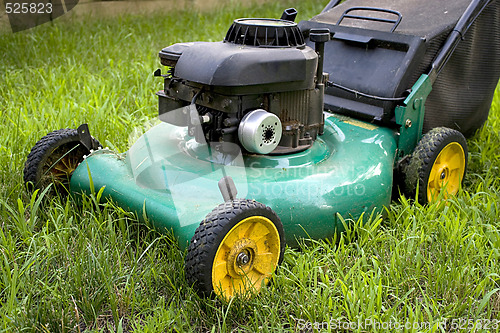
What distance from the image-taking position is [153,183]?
2.11 m

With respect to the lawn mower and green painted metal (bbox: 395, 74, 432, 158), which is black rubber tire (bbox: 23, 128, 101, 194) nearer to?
the lawn mower

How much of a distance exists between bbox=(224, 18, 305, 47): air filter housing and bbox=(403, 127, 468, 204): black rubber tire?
709 millimetres

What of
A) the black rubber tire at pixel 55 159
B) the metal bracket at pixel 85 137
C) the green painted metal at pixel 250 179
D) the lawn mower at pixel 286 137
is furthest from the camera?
the metal bracket at pixel 85 137

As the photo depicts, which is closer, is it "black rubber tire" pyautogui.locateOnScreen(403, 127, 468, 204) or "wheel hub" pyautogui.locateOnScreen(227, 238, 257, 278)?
"wheel hub" pyautogui.locateOnScreen(227, 238, 257, 278)

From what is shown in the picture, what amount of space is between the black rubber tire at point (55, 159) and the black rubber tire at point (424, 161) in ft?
4.45


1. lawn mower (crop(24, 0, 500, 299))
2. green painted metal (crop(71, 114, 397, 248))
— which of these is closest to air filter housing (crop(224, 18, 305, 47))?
lawn mower (crop(24, 0, 500, 299))

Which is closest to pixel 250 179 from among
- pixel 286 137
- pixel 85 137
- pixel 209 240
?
pixel 286 137

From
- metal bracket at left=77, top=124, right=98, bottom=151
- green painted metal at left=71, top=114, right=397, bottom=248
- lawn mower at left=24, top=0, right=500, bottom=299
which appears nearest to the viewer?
lawn mower at left=24, top=0, right=500, bottom=299

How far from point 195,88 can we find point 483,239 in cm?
126

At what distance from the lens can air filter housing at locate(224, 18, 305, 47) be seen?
2.07 metres

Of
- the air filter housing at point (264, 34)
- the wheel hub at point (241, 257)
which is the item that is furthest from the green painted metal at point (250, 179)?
the air filter housing at point (264, 34)

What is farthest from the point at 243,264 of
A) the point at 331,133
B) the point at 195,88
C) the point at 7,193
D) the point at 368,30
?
the point at 368,30

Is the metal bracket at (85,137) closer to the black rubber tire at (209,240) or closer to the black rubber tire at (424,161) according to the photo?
the black rubber tire at (209,240)

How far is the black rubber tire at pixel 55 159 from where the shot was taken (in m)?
2.25
